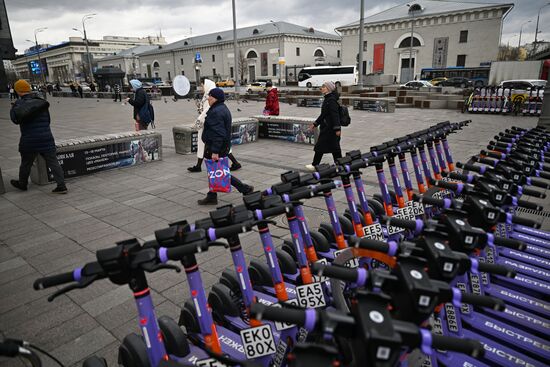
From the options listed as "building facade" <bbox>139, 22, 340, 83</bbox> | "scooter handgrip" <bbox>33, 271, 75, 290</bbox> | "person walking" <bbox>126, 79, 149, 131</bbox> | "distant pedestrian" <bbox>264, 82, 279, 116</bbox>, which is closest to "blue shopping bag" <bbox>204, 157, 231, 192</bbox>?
"scooter handgrip" <bbox>33, 271, 75, 290</bbox>

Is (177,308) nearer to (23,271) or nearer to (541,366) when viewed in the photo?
(23,271)

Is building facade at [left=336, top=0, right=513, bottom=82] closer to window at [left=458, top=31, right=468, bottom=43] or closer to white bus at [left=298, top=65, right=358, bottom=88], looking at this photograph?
window at [left=458, top=31, right=468, bottom=43]

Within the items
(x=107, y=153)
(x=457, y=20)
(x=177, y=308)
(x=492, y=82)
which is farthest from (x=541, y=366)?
(x=457, y=20)

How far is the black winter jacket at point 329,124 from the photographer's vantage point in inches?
271

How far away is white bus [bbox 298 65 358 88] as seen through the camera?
139ft

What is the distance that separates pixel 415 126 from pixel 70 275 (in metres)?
14.6

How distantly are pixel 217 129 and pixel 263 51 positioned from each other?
63.3 meters

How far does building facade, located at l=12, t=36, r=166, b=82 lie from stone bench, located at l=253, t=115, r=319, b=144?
9021cm

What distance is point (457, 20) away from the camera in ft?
151

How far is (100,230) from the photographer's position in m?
5.26

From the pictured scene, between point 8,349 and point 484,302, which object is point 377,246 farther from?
point 8,349

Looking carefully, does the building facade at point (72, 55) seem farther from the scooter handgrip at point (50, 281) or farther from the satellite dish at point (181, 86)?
the scooter handgrip at point (50, 281)

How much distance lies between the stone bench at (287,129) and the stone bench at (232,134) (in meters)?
0.35

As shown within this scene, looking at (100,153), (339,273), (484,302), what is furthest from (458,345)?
(100,153)
